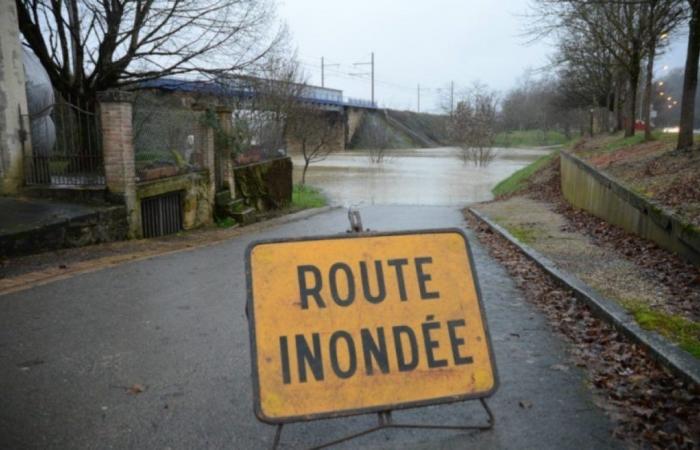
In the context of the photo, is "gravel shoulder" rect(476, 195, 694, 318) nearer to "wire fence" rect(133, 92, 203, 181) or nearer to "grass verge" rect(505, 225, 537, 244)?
"grass verge" rect(505, 225, 537, 244)

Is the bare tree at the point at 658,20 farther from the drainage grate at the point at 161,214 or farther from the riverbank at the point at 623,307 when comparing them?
the drainage grate at the point at 161,214

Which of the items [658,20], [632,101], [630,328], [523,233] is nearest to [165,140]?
[523,233]

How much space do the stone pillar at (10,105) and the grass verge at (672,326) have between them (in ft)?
36.3

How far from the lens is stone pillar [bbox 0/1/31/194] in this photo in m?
11.6

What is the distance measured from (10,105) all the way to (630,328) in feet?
37.9

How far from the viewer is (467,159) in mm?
49438

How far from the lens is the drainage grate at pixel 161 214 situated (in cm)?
1237

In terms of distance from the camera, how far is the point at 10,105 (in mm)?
11719

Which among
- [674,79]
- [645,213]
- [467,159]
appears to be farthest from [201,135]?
[674,79]

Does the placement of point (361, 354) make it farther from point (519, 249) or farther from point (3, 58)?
point (3, 58)

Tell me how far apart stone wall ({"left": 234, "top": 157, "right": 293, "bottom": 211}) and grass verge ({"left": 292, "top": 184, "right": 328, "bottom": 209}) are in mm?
928

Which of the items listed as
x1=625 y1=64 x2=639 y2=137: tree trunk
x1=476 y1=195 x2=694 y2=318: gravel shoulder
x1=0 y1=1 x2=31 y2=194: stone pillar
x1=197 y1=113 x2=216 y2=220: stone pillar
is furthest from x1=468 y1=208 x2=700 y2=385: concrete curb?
x1=625 y1=64 x2=639 y2=137: tree trunk

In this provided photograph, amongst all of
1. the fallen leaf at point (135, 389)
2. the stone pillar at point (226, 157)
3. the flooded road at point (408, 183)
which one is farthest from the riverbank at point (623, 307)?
the flooded road at point (408, 183)

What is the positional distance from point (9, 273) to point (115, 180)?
12.8 feet
